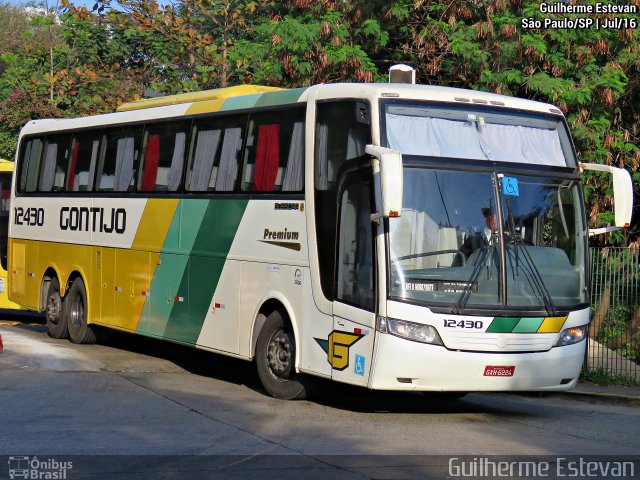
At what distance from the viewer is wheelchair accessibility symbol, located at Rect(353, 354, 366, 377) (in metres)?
11.0

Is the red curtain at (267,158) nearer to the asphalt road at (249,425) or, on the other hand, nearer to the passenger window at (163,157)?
the passenger window at (163,157)

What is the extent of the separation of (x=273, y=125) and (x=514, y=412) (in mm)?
4498

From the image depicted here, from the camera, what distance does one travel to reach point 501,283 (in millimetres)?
11148

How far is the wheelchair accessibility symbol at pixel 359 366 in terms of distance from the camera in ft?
36.2

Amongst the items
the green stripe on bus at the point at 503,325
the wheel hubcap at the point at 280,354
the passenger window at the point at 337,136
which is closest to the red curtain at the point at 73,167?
the wheel hubcap at the point at 280,354

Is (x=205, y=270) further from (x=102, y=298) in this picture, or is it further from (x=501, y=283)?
(x=501, y=283)

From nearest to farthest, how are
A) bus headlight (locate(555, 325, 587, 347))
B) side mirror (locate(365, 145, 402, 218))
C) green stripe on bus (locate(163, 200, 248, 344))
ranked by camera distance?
side mirror (locate(365, 145, 402, 218)) < bus headlight (locate(555, 325, 587, 347)) < green stripe on bus (locate(163, 200, 248, 344))

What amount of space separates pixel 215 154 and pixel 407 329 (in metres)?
4.62

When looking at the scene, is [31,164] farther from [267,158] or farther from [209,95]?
[267,158]

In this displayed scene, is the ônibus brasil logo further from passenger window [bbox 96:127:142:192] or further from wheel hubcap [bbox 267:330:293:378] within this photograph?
passenger window [bbox 96:127:142:192]

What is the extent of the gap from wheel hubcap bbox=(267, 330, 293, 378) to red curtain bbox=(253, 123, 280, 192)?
1775 mm

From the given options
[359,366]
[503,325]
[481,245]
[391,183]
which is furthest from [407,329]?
[391,183]

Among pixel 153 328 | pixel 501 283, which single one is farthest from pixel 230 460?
pixel 153 328

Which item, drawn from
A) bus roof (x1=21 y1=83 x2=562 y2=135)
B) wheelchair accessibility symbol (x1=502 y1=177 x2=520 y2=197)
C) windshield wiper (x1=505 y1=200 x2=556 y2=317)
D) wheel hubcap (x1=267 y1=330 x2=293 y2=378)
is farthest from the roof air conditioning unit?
wheel hubcap (x1=267 y1=330 x2=293 y2=378)
